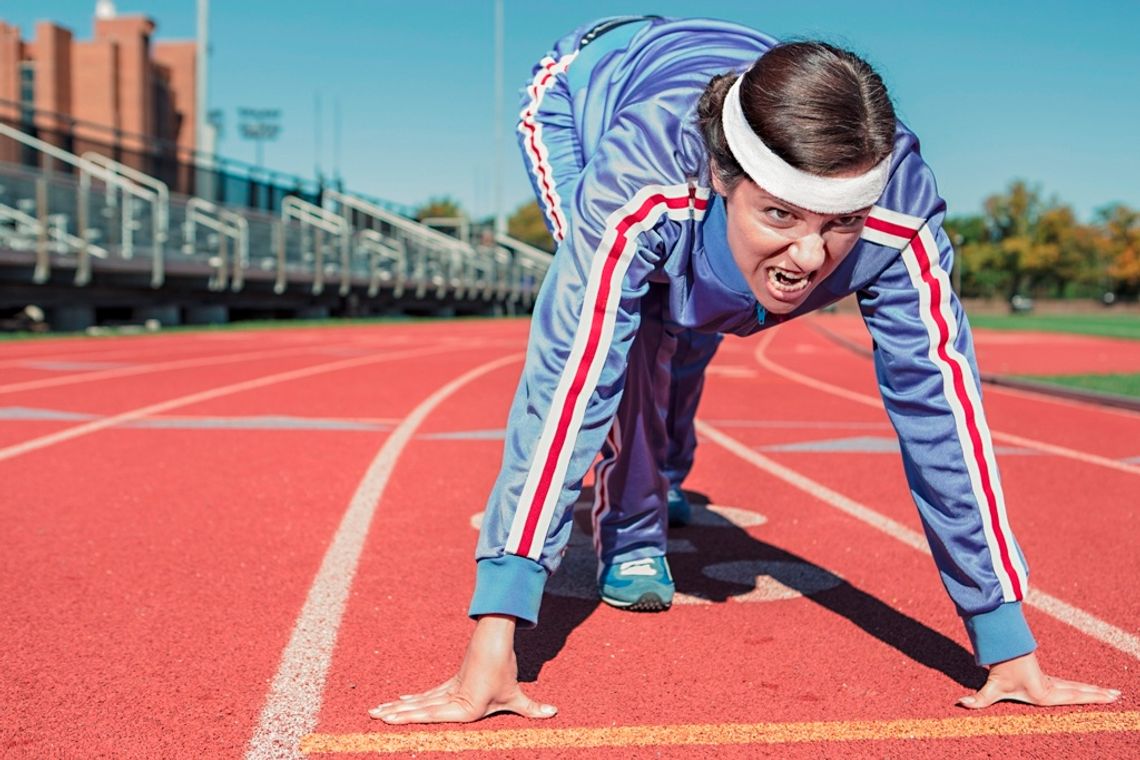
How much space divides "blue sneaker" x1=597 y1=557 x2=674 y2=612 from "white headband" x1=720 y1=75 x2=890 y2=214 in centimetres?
157

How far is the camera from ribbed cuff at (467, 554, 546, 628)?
2600 millimetres

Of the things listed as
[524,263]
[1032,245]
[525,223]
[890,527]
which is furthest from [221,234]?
[525,223]

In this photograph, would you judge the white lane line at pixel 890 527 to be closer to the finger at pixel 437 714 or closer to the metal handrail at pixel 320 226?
the finger at pixel 437 714

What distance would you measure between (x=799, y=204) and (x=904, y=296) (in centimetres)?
51

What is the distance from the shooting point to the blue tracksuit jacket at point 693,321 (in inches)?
105

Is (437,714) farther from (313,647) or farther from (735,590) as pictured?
(735,590)

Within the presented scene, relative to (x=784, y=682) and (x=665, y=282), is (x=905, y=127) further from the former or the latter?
A: (x=784, y=682)

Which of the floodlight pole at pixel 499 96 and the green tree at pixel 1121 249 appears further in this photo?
the green tree at pixel 1121 249

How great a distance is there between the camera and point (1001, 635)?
9.25 ft

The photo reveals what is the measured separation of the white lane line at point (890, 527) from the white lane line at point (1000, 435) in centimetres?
169

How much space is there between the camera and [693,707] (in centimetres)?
277

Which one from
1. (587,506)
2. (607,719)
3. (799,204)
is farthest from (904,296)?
(587,506)

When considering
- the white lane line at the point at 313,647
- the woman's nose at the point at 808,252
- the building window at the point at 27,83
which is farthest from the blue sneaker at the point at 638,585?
the building window at the point at 27,83

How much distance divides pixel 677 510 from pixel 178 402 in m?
5.59
